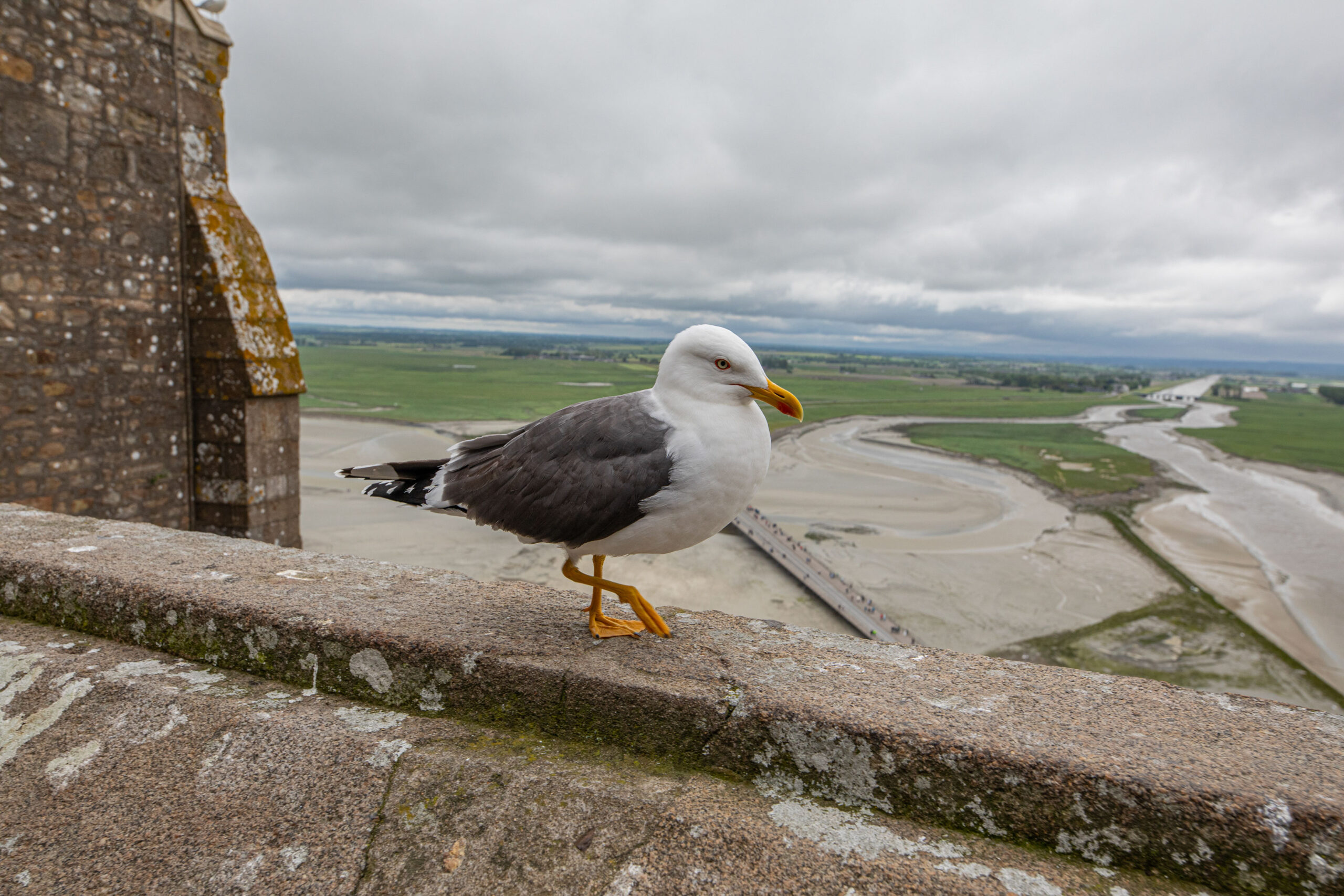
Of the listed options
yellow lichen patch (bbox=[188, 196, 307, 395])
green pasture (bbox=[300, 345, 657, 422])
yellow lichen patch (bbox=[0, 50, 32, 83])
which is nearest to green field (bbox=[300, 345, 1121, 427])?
green pasture (bbox=[300, 345, 657, 422])

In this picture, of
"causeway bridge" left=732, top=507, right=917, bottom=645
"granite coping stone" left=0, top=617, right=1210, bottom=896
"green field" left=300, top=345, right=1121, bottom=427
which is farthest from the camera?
"green field" left=300, top=345, right=1121, bottom=427

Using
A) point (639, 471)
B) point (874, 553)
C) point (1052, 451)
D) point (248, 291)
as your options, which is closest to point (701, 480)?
point (639, 471)

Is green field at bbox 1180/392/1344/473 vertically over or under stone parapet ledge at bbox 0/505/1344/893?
under

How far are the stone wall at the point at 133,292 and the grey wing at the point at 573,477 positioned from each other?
6.47m

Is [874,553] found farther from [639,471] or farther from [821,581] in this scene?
[639,471]

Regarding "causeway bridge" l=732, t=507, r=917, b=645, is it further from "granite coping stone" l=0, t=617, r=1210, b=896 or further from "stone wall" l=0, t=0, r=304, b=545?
"granite coping stone" l=0, t=617, r=1210, b=896

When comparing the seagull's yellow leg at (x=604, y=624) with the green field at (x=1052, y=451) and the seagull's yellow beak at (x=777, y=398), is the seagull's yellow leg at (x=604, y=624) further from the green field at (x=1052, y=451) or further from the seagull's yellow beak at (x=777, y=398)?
the green field at (x=1052, y=451)

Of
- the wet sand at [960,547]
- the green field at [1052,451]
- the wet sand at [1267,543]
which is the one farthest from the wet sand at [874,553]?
the green field at [1052,451]

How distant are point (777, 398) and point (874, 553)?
21.5 metres

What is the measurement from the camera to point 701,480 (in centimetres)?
241

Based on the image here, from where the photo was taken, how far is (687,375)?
2605 mm

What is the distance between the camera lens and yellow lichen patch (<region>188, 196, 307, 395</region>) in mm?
7770

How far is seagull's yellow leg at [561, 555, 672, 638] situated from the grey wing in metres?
0.19

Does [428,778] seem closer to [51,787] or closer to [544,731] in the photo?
Result: [544,731]
